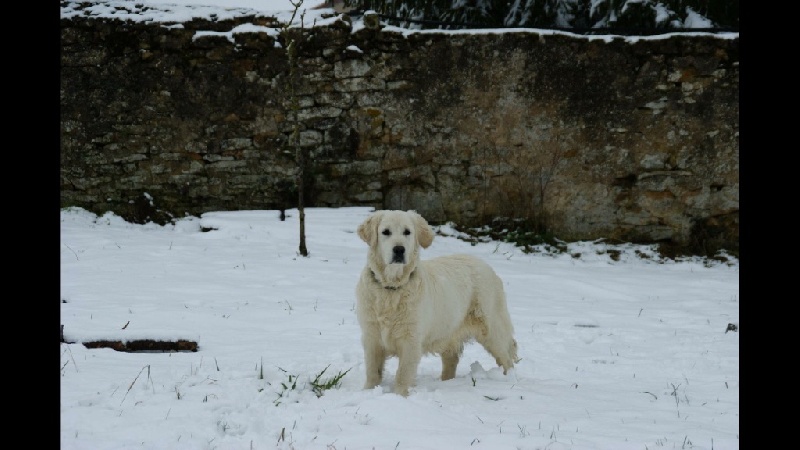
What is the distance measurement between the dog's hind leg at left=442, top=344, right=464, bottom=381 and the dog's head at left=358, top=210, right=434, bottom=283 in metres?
0.84

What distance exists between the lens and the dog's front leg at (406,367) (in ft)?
14.2

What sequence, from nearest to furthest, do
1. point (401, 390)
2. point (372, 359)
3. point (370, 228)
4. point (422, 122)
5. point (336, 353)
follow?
1. point (401, 390)
2. point (372, 359)
3. point (370, 228)
4. point (336, 353)
5. point (422, 122)

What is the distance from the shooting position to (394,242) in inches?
171

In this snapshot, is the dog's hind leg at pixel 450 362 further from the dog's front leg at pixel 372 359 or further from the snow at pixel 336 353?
the dog's front leg at pixel 372 359

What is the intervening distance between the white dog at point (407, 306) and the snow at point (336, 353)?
0.22 m

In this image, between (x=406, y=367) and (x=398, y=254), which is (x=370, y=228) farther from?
(x=406, y=367)

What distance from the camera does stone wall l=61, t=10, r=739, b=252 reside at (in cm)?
1059

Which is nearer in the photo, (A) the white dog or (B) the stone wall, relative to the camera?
(A) the white dog

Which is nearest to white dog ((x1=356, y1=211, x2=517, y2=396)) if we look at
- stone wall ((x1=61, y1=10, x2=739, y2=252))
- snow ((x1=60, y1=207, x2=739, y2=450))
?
snow ((x1=60, y1=207, x2=739, y2=450))

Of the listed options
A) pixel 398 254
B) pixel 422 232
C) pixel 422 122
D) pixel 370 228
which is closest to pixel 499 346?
pixel 422 232

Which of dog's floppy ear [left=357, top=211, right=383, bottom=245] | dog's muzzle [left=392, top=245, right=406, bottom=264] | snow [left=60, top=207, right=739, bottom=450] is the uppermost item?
dog's floppy ear [left=357, top=211, right=383, bottom=245]

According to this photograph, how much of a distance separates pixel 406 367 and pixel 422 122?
6.93m

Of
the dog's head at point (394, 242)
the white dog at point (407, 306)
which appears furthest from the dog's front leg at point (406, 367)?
the dog's head at point (394, 242)

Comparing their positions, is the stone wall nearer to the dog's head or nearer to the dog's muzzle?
the dog's head
